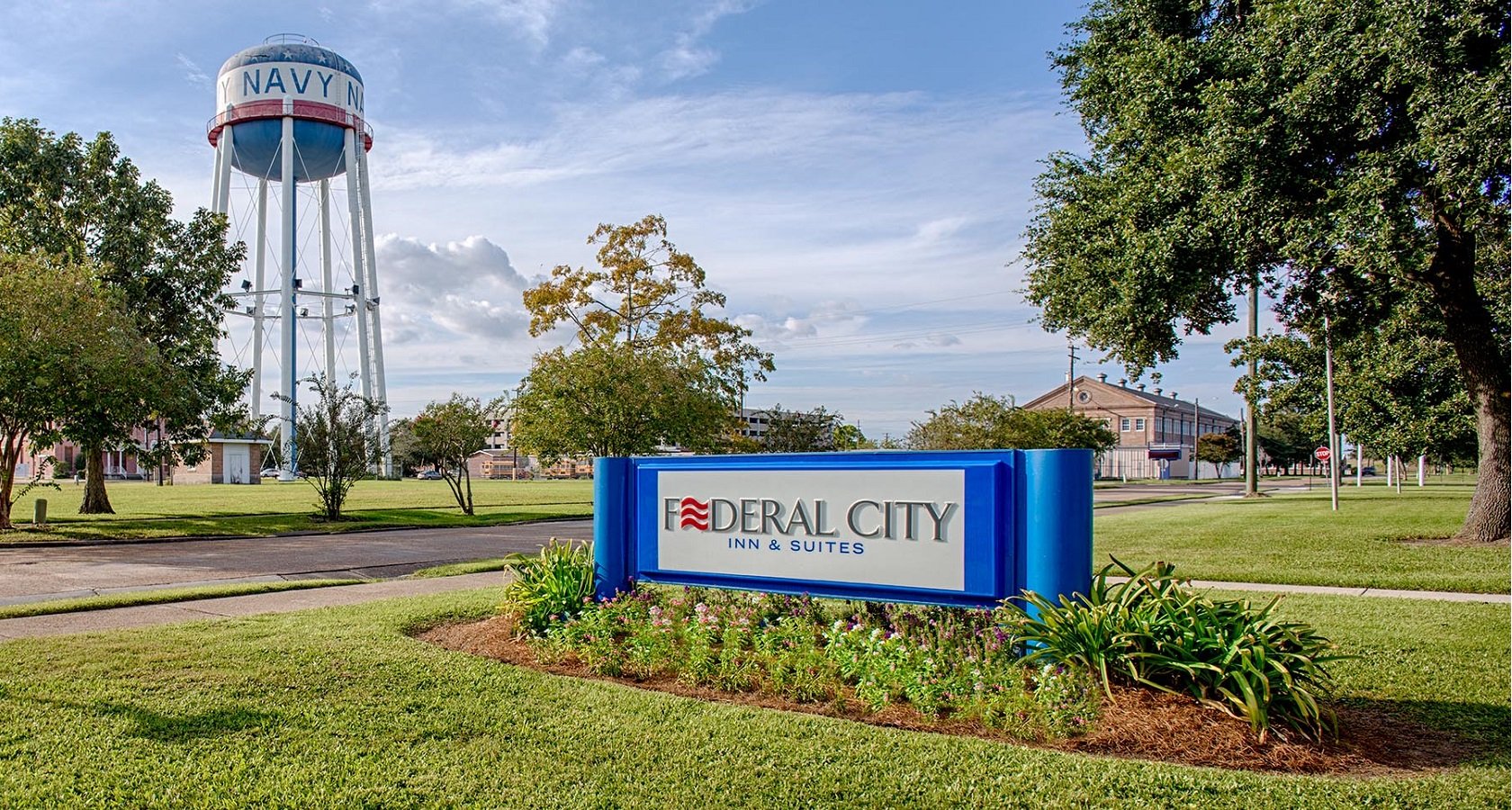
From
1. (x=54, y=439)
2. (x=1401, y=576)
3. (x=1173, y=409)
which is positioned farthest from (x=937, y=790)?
(x=1173, y=409)

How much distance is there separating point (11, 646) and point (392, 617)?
2.69m

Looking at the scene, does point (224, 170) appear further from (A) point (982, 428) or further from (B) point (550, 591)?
(B) point (550, 591)

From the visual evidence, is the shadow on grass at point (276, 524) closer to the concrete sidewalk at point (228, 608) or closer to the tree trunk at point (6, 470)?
the tree trunk at point (6, 470)

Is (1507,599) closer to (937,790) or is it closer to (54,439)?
(937,790)

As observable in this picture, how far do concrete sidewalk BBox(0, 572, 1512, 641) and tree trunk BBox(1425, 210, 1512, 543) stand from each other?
6.46 meters

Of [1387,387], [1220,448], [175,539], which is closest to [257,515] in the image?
[175,539]

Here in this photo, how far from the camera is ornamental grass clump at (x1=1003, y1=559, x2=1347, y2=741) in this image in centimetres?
541

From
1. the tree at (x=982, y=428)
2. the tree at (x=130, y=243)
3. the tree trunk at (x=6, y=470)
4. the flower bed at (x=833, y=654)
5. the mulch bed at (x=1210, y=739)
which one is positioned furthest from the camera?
the tree at (x=982, y=428)

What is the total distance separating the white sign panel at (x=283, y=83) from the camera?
173 feet

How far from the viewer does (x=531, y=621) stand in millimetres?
7906

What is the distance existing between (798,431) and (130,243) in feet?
82.0

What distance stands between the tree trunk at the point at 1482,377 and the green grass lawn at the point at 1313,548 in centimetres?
123

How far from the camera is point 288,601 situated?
10.7 m

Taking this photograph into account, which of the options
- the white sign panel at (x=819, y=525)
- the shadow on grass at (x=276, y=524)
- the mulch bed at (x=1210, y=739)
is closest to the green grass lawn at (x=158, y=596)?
the white sign panel at (x=819, y=525)
